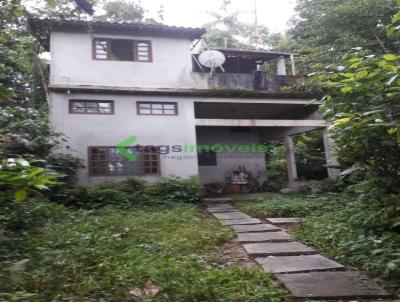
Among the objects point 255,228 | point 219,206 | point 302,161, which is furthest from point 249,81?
point 255,228

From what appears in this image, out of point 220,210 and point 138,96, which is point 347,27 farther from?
point 220,210

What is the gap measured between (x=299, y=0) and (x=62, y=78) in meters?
12.1

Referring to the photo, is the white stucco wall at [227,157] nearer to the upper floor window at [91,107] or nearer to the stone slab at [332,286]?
the upper floor window at [91,107]

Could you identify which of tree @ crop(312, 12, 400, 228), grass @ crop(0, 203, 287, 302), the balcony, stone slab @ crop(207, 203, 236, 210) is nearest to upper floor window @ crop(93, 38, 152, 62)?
the balcony

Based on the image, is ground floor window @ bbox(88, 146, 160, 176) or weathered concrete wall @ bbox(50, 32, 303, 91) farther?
weathered concrete wall @ bbox(50, 32, 303, 91)

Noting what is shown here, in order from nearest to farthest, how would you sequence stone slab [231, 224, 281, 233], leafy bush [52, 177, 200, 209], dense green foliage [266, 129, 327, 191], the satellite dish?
stone slab [231, 224, 281, 233] → leafy bush [52, 177, 200, 209] → the satellite dish → dense green foliage [266, 129, 327, 191]

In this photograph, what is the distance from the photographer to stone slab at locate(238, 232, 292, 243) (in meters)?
5.29

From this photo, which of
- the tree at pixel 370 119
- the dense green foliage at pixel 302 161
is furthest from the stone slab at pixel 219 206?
the tree at pixel 370 119

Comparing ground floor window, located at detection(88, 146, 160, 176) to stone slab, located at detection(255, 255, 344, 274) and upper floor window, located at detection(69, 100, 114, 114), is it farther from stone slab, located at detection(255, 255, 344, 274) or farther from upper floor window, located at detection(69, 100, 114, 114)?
stone slab, located at detection(255, 255, 344, 274)

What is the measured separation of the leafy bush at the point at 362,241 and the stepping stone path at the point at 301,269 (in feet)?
0.67

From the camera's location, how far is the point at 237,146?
46.2 feet

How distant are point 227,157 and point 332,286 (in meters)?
10.6

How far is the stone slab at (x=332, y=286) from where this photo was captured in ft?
10.1

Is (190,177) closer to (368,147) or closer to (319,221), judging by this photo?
(319,221)
